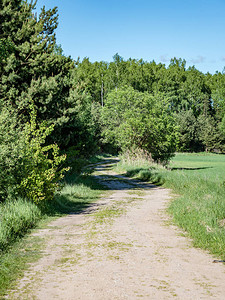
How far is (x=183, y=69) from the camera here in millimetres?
93875

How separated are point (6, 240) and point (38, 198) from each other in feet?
12.8

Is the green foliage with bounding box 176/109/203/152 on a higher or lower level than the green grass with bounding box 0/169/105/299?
higher

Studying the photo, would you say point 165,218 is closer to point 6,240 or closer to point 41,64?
point 6,240

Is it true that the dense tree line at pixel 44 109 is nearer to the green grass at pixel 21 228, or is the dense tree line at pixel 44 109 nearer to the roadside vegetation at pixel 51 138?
the roadside vegetation at pixel 51 138

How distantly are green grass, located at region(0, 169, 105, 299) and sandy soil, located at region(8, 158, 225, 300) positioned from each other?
0.26 metres

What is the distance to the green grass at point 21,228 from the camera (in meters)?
5.77

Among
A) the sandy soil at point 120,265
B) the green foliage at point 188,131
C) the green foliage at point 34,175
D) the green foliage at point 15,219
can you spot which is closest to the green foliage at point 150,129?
the green foliage at point 34,175

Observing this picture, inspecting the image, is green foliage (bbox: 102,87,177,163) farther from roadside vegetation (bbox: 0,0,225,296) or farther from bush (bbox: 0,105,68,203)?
bush (bbox: 0,105,68,203)

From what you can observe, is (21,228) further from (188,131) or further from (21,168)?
(188,131)

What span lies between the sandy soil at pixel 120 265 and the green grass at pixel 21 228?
0.86 feet

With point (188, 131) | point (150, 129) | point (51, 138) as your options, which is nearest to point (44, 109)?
point (51, 138)

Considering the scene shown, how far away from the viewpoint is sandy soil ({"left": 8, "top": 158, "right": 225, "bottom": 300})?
15.6ft

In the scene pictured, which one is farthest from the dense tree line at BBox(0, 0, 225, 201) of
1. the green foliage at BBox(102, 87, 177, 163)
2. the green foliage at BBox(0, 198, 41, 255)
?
the green foliage at BBox(0, 198, 41, 255)

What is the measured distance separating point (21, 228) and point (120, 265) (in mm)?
3730
